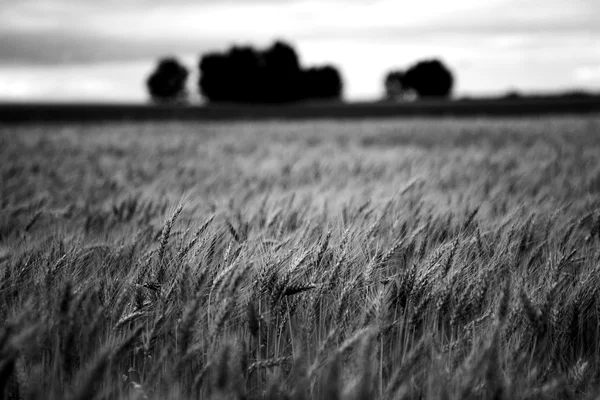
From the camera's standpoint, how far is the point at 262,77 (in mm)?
54969

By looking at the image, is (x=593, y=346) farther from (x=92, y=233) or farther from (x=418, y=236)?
(x=92, y=233)

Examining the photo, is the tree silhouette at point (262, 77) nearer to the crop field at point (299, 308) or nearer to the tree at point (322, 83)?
the tree at point (322, 83)

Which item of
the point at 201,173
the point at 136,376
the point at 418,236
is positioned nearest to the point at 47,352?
the point at 136,376

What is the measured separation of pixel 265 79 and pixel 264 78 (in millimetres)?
188

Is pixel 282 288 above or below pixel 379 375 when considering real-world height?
above

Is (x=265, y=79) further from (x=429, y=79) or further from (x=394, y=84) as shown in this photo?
(x=394, y=84)

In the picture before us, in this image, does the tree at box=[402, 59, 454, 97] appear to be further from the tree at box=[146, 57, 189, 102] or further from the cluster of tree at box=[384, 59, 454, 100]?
the tree at box=[146, 57, 189, 102]

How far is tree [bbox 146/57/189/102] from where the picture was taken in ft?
229

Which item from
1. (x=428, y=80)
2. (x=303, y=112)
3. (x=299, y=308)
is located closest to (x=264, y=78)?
Result: (x=303, y=112)

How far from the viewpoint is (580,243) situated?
7.28ft

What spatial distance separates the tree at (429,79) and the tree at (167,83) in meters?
38.5

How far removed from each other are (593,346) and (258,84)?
2195 inches

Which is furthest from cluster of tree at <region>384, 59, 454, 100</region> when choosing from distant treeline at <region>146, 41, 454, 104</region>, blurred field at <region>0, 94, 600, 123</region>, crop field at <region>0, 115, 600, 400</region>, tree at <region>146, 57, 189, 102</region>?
crop field at <region>0, 115, 600, 400</region>

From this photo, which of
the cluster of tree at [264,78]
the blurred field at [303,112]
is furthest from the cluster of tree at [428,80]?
the blurred field at [303,112]
